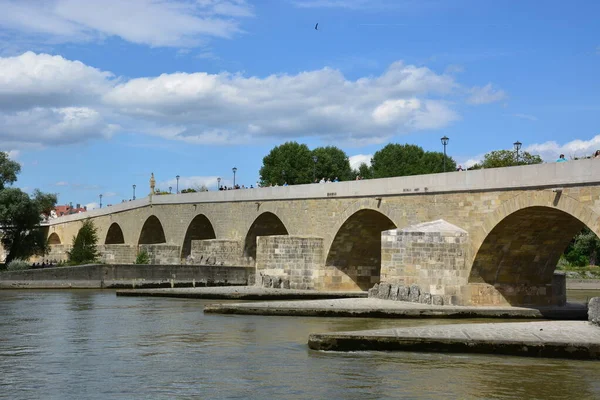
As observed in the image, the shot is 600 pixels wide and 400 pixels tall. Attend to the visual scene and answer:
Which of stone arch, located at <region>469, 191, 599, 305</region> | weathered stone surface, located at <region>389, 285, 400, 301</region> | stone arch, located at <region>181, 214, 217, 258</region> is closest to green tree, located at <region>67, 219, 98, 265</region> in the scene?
stone arch, located at <region>181, 214, 217, 258</region>

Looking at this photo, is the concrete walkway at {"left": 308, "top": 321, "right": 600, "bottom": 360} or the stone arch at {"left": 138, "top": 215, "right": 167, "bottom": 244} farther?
the stone arch at {"left": 138, "top": 215, "right": 167, "bottom": 244}

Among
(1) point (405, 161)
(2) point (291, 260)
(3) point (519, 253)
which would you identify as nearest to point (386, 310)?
(3) point (519, 253)

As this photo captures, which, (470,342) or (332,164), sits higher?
(332,164)

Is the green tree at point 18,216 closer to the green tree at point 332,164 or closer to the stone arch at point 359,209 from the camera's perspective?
the stone arch at point 359,209

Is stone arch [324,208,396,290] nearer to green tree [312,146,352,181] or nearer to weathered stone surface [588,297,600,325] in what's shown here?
weathered stone surface [588,297,600,325]

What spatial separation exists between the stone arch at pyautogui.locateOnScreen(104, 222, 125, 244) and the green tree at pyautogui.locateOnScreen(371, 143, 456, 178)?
20052mm

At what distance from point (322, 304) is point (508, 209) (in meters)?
5.30

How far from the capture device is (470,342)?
14.2 metres

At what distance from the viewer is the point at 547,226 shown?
22.0 meters

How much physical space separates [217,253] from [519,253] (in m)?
16.3

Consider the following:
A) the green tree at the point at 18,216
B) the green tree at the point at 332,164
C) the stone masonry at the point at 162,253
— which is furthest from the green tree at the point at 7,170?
the green tree at the point at 332,164

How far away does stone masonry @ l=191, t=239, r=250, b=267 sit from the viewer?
119 ft

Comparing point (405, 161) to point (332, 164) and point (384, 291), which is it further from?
point (384, 291)

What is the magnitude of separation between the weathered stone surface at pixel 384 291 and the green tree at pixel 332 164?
43142 mm
